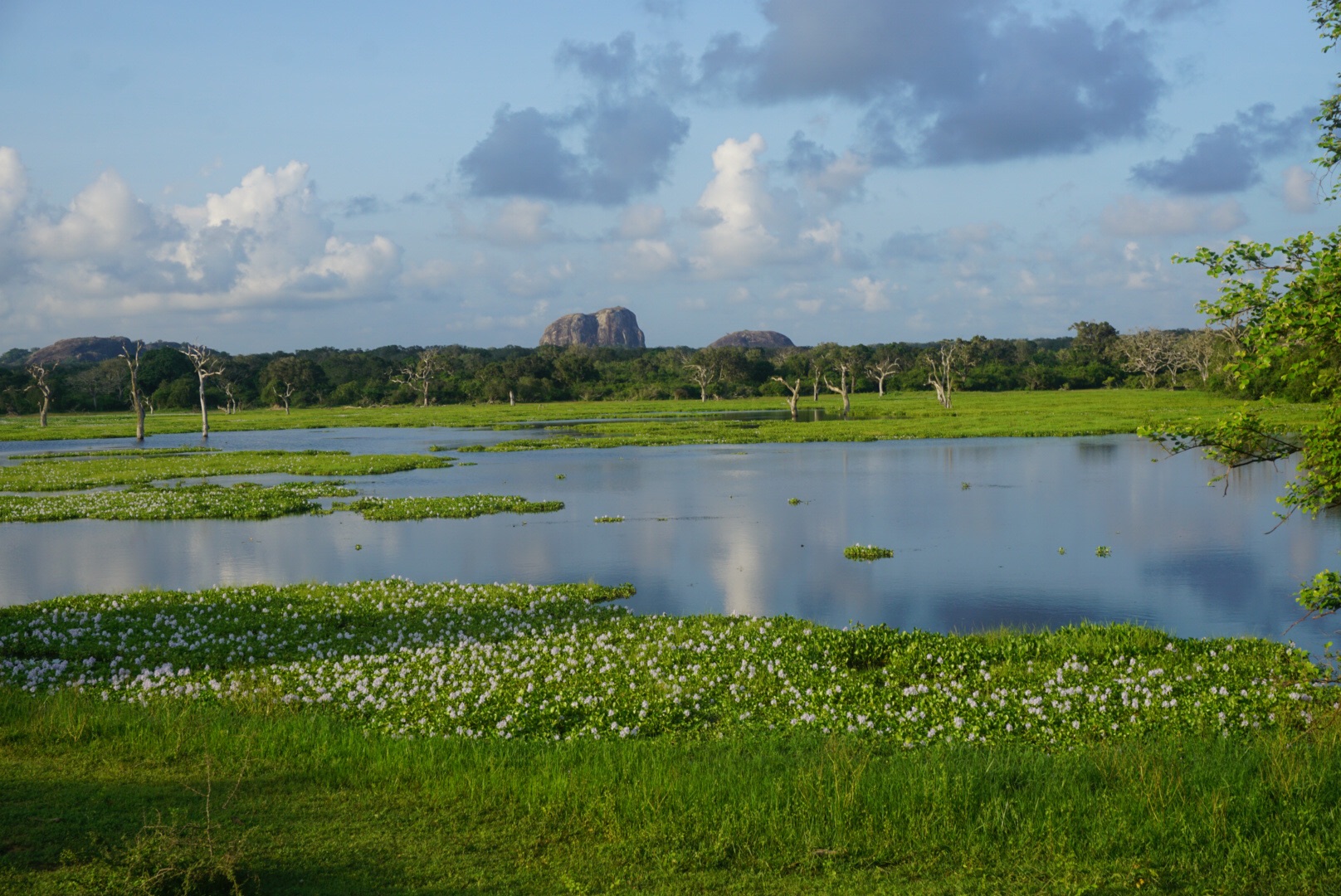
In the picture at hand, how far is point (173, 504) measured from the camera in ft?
119

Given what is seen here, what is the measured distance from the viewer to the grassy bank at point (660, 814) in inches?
270

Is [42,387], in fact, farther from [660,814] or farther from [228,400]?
[660,814]

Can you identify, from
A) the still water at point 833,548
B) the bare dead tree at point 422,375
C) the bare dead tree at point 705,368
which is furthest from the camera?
the bare dead tree at point 705,368

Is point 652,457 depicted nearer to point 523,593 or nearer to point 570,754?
point 523,593

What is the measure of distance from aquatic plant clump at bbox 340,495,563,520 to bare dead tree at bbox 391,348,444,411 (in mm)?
114724

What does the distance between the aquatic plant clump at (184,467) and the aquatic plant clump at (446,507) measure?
1409 centimetres

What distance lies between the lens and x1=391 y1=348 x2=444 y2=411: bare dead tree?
15062 centimetres

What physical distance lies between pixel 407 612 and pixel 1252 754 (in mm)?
12965

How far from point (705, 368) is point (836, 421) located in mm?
81183

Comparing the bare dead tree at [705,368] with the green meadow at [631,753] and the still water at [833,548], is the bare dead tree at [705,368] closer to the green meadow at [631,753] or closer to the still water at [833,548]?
the still water at [833,548]

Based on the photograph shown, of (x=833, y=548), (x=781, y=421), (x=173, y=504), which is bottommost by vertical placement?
(x=833, y=548)

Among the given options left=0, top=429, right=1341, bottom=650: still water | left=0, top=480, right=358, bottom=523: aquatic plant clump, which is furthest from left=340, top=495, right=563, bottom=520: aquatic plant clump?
left=0, top=480, right=358, bottom=523: aquatic plant clump

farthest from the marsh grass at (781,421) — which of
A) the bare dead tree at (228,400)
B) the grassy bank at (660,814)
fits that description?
the grassy bank at (660,814)

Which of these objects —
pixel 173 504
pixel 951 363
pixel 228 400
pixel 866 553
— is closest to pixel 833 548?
pixel 866 553
